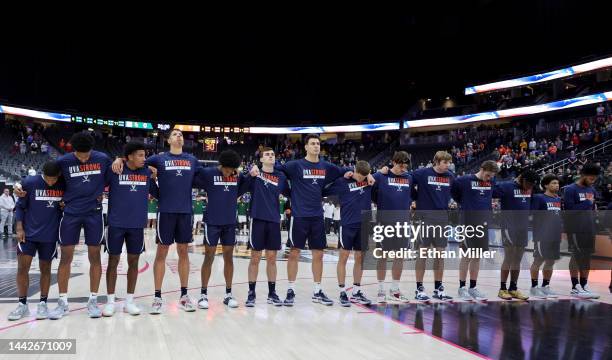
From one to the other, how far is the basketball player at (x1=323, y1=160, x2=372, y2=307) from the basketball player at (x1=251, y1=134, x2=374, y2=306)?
0.21 m

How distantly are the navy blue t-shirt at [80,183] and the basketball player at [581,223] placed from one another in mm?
7321

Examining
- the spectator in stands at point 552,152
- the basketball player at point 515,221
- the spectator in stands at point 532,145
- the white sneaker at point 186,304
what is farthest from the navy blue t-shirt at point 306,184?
the spectator in stands at point 532,145

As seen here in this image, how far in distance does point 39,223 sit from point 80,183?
0.67m

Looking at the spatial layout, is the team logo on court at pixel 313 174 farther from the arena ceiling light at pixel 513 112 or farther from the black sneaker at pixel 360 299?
the arena ceiling light at pixel 513 112

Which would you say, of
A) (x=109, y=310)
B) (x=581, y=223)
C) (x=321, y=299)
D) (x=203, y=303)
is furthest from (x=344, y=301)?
(x=581, y=223)

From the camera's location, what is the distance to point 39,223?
5715 millimetres

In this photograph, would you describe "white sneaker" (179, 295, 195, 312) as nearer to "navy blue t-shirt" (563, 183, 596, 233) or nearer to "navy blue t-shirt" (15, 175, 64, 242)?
"navy blue t-shirt" (15, 175, 64, 242)

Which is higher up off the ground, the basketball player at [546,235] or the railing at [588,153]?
the railing at [588,153]

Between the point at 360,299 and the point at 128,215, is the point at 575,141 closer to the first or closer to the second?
the point at 360,299

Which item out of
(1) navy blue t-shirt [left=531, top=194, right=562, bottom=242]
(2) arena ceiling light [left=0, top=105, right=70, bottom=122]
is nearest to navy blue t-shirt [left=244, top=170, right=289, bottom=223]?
(1) navy blue t-shirt [left=531, top=194, right=562, bottom=242]

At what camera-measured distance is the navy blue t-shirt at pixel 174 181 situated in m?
6.18

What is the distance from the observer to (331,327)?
533 centimetres

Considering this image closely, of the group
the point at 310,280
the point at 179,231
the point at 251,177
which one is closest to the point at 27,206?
the point at 179,231

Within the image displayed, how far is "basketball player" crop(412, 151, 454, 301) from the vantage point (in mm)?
7160
